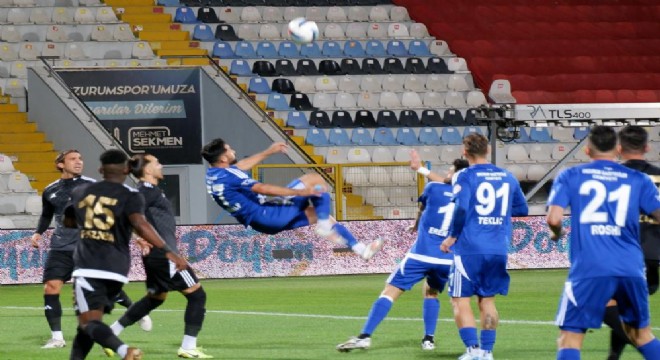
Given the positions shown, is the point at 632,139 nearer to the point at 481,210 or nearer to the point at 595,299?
the point at 595,299

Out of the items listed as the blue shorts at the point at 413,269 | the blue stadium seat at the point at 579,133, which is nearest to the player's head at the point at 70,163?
the blue shorts at the point at 413,269

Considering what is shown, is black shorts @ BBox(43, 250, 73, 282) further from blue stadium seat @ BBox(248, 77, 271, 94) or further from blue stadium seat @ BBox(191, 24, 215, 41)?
blue stadium seat @ BBox(191, 24, 215, 41)

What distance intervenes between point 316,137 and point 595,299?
21.9m

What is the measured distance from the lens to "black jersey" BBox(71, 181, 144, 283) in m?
9.62

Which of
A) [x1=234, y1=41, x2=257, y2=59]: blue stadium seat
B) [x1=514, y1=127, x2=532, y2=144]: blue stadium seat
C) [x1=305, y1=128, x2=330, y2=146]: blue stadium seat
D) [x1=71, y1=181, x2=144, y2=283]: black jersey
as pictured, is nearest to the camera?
[x1=71, y1=181, x2=144, y2=283]: black jersey

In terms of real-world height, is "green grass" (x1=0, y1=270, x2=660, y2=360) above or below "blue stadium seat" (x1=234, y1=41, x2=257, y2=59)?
below

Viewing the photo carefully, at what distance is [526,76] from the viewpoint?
3347 centimetres

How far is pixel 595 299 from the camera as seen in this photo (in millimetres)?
8281

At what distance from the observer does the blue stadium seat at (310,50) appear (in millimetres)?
32750

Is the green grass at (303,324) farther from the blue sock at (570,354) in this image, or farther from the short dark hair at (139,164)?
the blue sock at (570,354)

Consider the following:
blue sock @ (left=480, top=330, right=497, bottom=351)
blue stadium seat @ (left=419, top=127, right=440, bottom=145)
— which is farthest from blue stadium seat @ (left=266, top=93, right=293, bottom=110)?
blue sock @ (left=480, top=330, right=497, bottom=351)

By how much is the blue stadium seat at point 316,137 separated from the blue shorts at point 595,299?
21576 millimetres

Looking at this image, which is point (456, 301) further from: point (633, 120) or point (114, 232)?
point (633, 120)

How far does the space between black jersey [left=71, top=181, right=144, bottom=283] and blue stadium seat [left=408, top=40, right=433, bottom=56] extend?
80.6ft
